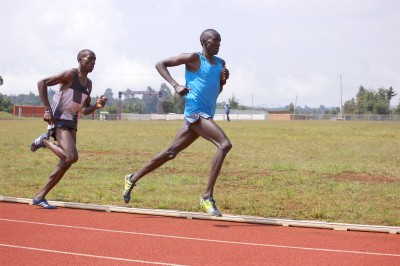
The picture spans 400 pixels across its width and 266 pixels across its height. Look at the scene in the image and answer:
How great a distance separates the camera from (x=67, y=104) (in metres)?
8.88

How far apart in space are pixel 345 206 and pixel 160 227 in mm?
3192

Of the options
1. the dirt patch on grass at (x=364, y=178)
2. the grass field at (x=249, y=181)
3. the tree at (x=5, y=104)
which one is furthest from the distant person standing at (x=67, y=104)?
the tree at (x=5, y=104)

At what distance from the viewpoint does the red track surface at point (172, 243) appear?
5816 mm

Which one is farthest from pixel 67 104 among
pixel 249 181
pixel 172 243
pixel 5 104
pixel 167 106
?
pixel 167 106

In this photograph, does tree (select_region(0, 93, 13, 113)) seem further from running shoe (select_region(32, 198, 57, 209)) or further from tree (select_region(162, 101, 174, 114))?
running shoe (select_region(32, 198, 57, 209))

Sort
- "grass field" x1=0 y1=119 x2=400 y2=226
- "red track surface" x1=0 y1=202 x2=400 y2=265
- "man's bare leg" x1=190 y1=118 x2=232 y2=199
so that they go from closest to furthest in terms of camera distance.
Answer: "red track surface" x1=0 y1=202 x2=400 y2=265, "man's bare leg" x1=190 y1=118 x2=232 y2=199, "grass field" x1=0 y1=119 x2=400 y2=226

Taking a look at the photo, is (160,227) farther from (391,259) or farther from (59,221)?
(391,259)

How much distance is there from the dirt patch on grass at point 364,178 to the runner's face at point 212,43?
19.4 ft

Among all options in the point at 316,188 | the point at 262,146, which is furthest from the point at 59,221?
the point at 262,146

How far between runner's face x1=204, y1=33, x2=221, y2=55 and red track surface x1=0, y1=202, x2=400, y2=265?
2.10m

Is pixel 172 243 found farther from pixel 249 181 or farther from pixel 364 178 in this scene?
pixel 364 178

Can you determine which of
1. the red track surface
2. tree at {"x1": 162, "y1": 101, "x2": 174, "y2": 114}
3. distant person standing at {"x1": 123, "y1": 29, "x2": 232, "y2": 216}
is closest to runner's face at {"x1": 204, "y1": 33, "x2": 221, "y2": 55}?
distant person standing at {"x1": 123, "y1": 29, "x2": 232, "y2": 216}

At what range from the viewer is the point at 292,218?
8516 mm

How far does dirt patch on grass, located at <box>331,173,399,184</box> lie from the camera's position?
42.6ft
